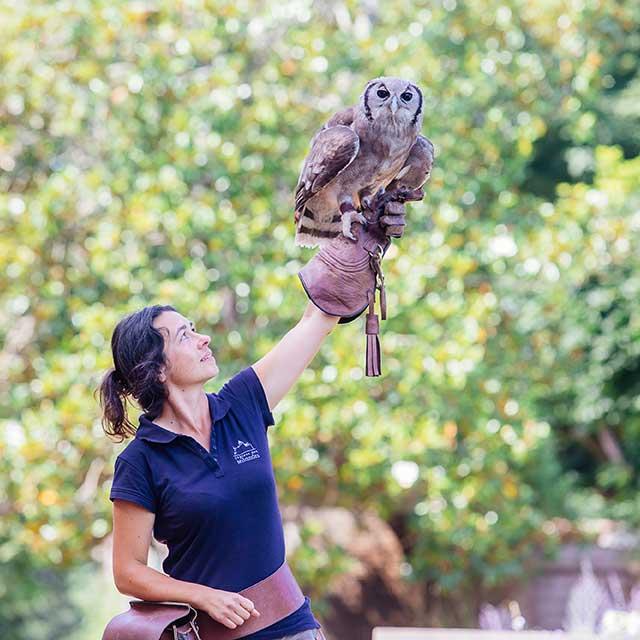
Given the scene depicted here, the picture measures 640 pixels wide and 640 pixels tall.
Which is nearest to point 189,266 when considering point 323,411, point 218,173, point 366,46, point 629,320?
point 218,173

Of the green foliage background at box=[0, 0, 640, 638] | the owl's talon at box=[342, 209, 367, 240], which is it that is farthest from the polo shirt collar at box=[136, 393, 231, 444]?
the green foliage background at box=[0, 0, 640, 638]

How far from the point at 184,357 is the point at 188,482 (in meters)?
0.26

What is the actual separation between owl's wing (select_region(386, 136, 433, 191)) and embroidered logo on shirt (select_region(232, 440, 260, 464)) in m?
0.74

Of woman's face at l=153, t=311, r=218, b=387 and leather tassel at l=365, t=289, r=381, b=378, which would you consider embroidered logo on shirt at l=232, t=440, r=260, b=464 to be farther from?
leather tassel at l=365, t=289, r=381, b=378

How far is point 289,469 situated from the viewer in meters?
6.06

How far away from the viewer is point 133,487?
7.80 feet

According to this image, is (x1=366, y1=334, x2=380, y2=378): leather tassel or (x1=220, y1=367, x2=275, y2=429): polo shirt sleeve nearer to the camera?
(x1=220, y1=367, x2=275, y2=429): polo shirt sleeve

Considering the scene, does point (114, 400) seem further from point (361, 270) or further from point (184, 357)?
point (361, 270)

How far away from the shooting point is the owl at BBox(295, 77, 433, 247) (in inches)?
112

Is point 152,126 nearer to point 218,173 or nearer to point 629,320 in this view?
point 218,173

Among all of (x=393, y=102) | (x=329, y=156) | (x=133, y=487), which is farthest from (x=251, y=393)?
(x=393, y=102)

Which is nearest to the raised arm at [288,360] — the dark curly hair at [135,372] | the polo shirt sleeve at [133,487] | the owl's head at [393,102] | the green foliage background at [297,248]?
the dark curly hair at [135,372]

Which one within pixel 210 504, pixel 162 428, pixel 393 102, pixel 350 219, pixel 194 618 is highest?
pixel 393 102

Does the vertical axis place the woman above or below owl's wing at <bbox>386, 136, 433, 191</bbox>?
below
